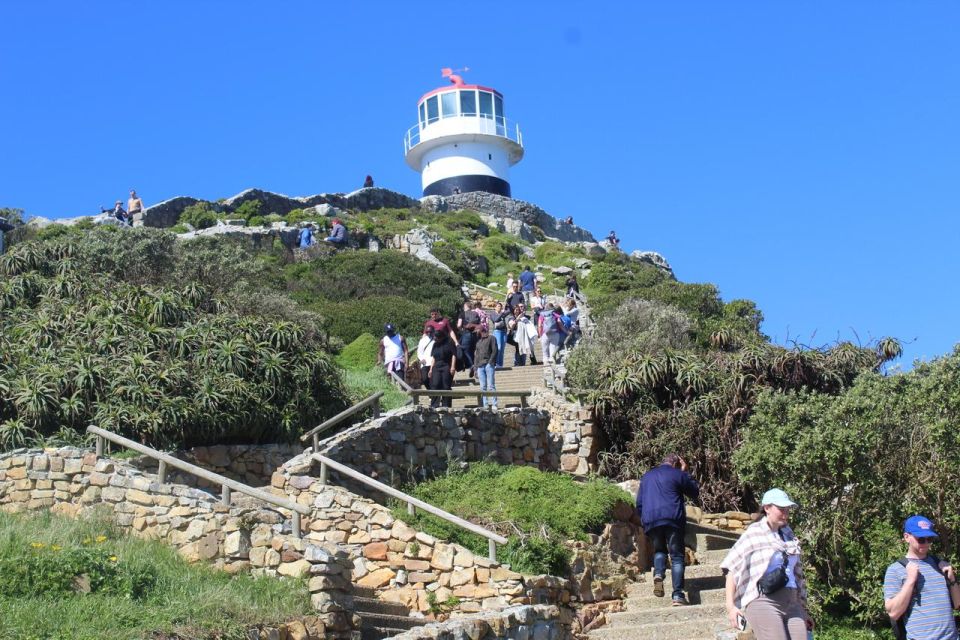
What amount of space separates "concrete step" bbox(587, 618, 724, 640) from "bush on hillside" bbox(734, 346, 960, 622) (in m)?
1.42

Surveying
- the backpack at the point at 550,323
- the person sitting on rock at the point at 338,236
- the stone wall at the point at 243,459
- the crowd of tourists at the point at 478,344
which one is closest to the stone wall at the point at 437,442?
the crowd of tourists at the point at 478,344

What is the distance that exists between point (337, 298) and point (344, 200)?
75.5ft

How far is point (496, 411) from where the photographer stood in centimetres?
1658

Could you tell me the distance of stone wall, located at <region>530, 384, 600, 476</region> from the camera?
17.2m

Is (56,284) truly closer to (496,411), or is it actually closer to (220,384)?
(220,384)

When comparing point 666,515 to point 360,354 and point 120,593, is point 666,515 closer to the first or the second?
point 120,593

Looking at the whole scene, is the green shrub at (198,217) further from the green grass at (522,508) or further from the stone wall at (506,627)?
the stone wall at (506,627)

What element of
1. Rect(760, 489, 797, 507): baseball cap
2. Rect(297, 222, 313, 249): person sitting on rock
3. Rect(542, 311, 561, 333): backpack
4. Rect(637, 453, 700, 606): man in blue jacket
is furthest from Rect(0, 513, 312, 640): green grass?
Rect(297, 222, 313, 249): person sitting on rock

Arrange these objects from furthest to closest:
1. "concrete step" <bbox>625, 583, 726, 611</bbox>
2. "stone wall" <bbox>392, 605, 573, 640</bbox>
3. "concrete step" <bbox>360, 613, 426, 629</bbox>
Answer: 1. "concrete step" <bbox>625, 583, 726, 611</bbox>
2. "concrete step" <bbox>360, 613, 426, 629</bbox>
3. "stone wall" <bbox>392, 605, 573, 640</bbox>

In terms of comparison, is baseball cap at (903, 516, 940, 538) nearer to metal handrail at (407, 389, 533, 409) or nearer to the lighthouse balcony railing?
Result: metal handrail at (407, 389, 533, 409)

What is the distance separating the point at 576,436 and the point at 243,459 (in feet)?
16.1

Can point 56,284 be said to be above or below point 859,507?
above

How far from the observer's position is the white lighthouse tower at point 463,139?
58.9m

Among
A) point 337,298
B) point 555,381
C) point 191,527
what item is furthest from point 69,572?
point 337,298
